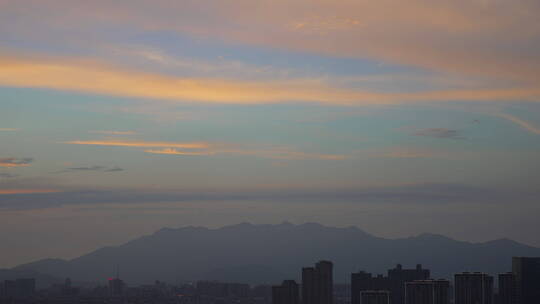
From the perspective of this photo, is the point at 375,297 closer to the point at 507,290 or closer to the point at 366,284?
the point at 507,290

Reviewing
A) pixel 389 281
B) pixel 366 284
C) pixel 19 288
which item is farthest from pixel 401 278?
pixel 19 288

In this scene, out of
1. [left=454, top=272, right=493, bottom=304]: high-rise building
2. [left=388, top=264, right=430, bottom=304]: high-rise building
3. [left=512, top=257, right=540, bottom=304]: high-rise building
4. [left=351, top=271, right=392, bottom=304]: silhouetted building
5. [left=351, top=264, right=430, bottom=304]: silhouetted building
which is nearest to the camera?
[left=454, top=272, right=493, bottom=304]: high-rise building

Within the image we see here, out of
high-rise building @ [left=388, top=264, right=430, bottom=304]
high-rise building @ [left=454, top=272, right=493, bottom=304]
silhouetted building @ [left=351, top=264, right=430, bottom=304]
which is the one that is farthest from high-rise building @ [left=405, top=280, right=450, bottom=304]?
silhouetted building @ [left=351, top=264, right=430, bottom=304]

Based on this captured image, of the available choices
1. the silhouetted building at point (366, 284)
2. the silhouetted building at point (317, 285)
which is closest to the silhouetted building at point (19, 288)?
the silhouetted building at point (317, 285)

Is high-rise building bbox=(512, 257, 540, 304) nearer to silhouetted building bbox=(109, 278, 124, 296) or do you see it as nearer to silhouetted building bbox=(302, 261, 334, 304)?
silhouetted building bbox=(302, 261, 334, 304)

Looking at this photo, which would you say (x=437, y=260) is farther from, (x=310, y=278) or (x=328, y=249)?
(x=310, y=278)

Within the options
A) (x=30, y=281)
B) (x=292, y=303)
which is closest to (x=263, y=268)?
(x=30, y=281)

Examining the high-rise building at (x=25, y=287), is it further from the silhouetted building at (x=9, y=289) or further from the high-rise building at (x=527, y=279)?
the high-rise building at (x=527, y=279)
